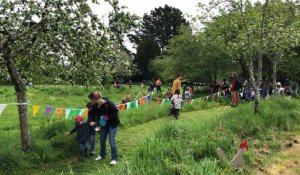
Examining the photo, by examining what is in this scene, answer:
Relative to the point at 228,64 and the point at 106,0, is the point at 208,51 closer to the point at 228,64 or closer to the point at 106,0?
the point at 228,64

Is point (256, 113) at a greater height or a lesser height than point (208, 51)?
lesser

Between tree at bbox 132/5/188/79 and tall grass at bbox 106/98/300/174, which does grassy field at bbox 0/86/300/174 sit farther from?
tree at bbox 132/5/188/79

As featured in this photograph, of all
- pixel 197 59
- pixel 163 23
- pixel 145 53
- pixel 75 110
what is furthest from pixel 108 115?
pixel 163 23

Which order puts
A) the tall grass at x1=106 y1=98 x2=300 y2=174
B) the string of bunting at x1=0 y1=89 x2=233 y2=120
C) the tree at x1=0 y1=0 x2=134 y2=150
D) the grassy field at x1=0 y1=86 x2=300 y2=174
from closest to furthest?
the tall grass at x1=106 y1=98 x2=300 y2=174 → the grassy field at x1=0 y1=86 x2=300 y2=174 → the tree at x1=0 y1=0 x2=134 y2=150 → the string of bunting at x1=0 y1=89 x2=233 y2=120

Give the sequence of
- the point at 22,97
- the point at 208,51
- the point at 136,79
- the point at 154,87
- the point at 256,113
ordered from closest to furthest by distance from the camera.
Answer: the point at 22,97, the point at 256,113, the point at 208,51, the point at 154,87, the point at 136,79

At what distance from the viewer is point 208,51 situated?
3020 centimetres

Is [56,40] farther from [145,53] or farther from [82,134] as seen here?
[145,53]

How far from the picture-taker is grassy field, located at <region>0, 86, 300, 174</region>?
659 cm

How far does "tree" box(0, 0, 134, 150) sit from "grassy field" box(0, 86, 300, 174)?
28.5 inches

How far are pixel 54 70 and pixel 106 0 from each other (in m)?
2.28

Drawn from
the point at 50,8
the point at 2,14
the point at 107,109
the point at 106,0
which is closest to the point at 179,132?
the point at 107,109

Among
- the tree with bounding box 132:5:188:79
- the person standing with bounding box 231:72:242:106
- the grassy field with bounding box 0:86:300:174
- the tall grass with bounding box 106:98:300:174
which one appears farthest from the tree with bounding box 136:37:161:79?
the tall grass with bounding box 106:98:300:174

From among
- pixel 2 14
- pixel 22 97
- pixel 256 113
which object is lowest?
pixel 256 113

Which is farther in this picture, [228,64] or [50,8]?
[228,64]
